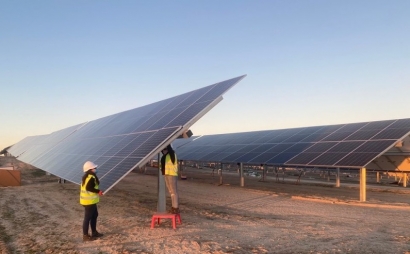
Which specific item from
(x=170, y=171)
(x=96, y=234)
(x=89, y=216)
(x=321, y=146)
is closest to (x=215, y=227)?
(x=170, y=171)

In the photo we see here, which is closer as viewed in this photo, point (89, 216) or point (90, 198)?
point (89, 216)

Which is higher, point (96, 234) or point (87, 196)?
point (87, 196)

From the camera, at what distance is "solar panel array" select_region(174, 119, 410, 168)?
736 inches

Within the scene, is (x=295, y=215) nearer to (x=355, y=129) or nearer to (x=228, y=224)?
(x=228, y=224)

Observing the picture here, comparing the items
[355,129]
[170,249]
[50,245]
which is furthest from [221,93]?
[355,129]

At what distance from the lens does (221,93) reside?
12500 mm

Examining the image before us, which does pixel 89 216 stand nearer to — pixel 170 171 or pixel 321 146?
pixel 170 171

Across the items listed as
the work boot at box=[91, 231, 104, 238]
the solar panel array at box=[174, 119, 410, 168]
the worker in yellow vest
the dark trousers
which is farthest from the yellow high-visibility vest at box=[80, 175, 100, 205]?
the solar panel array at box=[174, 119, 410, 168]

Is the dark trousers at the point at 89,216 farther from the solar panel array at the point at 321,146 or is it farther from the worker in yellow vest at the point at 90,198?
the solar panel array at the point at 321,146

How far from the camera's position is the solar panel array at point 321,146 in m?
18.7

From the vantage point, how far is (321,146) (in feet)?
74.3

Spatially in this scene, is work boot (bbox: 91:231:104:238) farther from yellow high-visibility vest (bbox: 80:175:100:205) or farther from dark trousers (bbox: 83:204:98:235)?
yellow high-visibility vest (bbox: 80:175:100:205)

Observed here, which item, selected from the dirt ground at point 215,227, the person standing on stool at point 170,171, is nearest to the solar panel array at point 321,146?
the dirt ground at point 215,227

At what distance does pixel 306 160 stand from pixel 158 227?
12.2m
